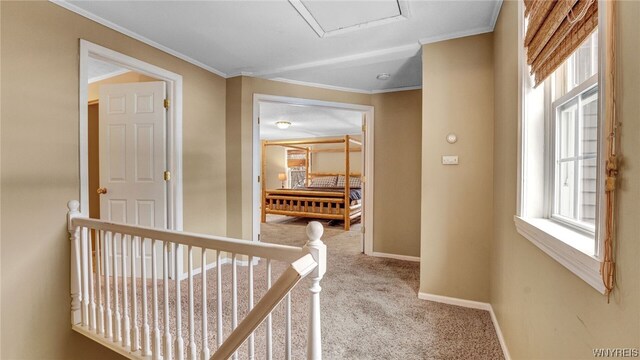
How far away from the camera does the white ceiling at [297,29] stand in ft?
6.31

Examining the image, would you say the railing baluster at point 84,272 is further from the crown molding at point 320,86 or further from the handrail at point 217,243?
the crown molding at point 320,86

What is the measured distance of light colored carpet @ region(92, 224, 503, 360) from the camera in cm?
171

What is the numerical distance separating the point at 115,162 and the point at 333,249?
2.79m

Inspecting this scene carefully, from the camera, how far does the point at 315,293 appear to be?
1.05 metres

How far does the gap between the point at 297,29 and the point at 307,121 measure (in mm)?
3511

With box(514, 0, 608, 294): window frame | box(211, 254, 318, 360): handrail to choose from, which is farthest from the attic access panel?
box(211, 254, 318, 360): handrail

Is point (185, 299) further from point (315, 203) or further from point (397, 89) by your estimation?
point (315, 203)

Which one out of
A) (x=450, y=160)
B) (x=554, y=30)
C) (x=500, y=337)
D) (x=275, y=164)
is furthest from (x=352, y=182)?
(x=554, y=30)

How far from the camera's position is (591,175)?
94 cm

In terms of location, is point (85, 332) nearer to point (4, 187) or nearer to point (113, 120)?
point (4, 187)

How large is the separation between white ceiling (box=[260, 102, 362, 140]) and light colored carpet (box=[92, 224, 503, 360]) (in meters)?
2.31

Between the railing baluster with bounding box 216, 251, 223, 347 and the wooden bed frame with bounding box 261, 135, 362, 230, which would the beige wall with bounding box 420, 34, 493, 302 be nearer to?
the railing baluster with bounding box 216, 251, 223, 347

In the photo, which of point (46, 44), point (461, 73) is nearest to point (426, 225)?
point (461, 73)

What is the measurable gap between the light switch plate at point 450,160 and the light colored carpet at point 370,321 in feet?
3.82
